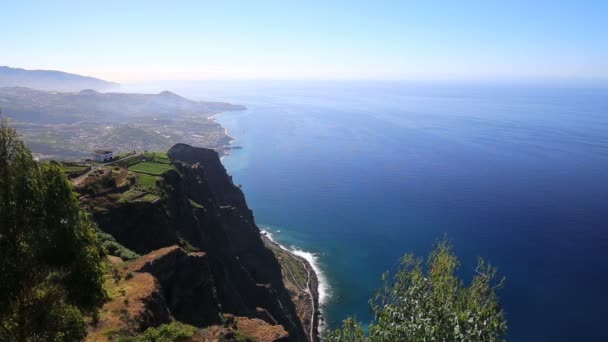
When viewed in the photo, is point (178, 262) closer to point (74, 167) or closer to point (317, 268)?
point (74, 167)

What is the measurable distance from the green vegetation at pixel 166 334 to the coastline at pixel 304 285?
54916 millimetres

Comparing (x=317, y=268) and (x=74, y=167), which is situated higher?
(x=74, y=167)

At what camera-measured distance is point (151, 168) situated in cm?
7312

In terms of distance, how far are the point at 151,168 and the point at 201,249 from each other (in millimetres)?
20260

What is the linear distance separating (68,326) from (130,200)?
4132 cm

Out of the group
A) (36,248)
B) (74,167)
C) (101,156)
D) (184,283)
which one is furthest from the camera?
(101,156)

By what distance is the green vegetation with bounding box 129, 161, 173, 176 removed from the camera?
7062 cm

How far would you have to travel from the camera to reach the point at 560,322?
272ft

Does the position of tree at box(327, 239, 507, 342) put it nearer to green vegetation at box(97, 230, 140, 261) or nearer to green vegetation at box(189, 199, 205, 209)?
green vegetation at box(97, 230, 140, 261)

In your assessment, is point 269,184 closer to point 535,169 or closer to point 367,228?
point 367,228

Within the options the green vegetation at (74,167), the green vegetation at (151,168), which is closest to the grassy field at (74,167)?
the green vegetation at (74,167)

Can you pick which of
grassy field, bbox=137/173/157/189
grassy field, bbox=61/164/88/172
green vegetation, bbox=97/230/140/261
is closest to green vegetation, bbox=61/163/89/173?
grassy field, bbox=61/164/88/172

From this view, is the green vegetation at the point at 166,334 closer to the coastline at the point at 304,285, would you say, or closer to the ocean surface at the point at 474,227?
the ocean surface at the point at 474,227

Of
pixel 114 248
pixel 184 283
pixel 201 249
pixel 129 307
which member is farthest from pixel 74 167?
pixel 129 307
